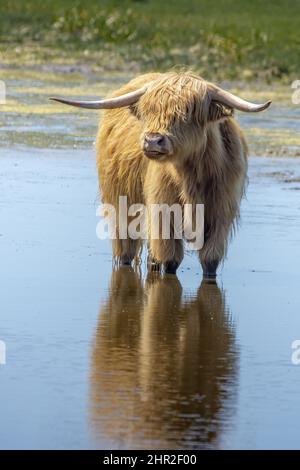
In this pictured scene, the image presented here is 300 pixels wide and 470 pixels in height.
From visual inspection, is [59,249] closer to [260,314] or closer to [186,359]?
[260,314]

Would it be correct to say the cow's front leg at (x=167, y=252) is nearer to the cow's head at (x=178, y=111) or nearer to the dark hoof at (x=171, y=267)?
the dark hoof at (x=171, y=267)

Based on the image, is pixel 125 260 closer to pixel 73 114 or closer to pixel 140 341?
pixel 140 341

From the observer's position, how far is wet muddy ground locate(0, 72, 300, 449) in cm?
501

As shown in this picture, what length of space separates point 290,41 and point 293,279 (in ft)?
76.6

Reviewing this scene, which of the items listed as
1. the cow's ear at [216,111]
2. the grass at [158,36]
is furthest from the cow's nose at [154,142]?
the grass at [158,36]

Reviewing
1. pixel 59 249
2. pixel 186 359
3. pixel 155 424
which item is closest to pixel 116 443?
pixel 155 424

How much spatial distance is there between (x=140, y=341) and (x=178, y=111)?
189cm

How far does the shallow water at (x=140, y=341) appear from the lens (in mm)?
5000

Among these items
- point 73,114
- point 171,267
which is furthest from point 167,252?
point 73,114

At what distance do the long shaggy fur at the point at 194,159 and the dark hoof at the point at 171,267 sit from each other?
0.08 feet

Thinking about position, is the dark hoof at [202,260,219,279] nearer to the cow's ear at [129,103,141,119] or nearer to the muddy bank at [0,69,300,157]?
the cow's ear at [129,103,141,119]

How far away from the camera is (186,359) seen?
6.05 m

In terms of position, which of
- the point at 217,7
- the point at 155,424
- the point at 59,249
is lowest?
the point at 217,7

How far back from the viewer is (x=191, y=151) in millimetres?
7918
